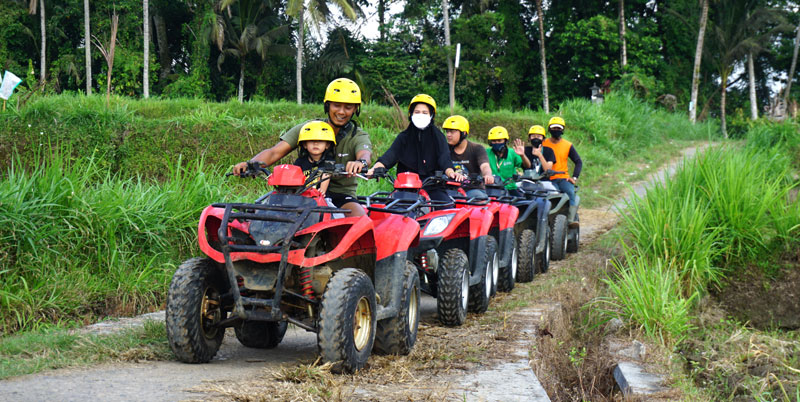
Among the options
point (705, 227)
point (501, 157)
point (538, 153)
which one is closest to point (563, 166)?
point (538, 153)

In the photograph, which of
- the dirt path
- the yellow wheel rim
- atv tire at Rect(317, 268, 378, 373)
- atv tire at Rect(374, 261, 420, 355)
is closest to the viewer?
the dirt path

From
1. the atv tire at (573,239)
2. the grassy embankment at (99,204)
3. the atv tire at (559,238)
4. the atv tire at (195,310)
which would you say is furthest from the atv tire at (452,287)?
the atv tire at (573,239)

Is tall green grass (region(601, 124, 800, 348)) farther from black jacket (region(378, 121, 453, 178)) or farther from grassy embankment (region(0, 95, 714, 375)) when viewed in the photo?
grassy embankment (region(0, 95, 714, 375))

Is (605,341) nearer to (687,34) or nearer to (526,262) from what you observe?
(526,262)

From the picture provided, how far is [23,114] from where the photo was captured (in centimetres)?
1121

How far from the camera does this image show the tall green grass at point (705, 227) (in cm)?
774

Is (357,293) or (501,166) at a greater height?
(501,166)

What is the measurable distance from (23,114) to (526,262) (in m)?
7.47

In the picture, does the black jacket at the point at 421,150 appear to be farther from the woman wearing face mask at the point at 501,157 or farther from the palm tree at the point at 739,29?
the palm tree at the point at 739,29

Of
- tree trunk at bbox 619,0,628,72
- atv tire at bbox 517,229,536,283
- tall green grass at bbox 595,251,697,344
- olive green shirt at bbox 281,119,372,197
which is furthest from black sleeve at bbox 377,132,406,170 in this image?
tree trunk at bbox 619,0,628,72

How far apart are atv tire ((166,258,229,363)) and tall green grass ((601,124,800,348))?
143 inches

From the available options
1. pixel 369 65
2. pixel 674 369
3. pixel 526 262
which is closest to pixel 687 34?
pixel 369 65

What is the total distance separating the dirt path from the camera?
13.2ft

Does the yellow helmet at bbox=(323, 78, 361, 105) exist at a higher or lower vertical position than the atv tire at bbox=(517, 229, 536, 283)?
higher
